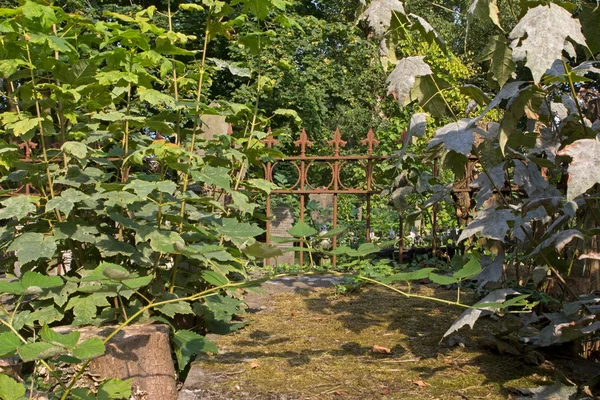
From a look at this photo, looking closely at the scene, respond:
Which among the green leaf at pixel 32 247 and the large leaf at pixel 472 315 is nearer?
the large leaf at pixel 472 315

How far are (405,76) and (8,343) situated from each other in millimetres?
1485

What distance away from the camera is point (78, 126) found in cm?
288

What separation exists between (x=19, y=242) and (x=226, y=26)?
57.3 inches

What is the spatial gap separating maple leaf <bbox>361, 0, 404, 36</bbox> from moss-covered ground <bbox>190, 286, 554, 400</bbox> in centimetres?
137

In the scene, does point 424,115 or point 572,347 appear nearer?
point 424,115

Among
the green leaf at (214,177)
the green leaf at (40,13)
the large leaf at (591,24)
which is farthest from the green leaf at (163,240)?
the large leaf at (591,24)

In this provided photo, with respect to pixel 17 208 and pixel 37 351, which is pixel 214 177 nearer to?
pixel 17 208

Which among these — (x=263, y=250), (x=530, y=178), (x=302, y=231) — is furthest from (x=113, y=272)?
(x=530, y=178)

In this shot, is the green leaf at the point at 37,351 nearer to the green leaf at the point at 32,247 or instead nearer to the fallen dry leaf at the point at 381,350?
the green leaf at the point at 32,247

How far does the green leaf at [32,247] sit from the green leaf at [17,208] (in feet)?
0.32

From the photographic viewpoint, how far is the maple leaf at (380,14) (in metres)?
2.03

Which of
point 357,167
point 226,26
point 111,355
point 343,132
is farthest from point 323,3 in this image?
point 111,355

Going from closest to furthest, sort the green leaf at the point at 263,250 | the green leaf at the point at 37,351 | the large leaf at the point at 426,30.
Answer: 1. the green leaf at the point at 37,351
2. the green leaf at the point at 263,250
3. the large leaf at the point at 426,30

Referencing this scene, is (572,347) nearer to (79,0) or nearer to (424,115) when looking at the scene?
(424,115)
